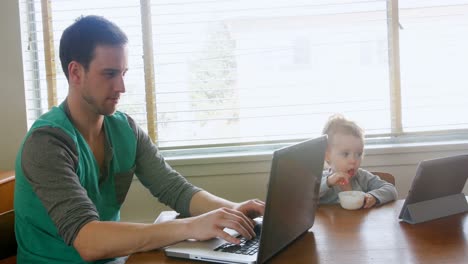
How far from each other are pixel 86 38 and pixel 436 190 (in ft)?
3.92

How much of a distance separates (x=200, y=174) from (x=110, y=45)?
102cm

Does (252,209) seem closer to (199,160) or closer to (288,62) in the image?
(199,160)

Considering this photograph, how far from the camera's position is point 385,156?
2.49 m

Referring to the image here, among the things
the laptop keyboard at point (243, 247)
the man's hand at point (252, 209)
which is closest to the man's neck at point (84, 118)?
the man's hand at point (252, 209)

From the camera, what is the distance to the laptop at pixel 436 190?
4.82ft

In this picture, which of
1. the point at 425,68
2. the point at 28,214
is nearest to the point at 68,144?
the point at 28,214

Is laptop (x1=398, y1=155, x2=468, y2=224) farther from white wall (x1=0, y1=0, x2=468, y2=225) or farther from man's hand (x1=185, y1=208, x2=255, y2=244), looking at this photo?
white wall (x1=0, y1=0, x2=468, y2=225)

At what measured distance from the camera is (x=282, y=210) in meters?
1.20

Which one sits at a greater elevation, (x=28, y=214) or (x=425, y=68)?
(x=425, y=68)

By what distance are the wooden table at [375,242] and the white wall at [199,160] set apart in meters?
0.93

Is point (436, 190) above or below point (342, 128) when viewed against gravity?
below

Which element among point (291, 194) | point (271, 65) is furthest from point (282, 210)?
point (271, 65)

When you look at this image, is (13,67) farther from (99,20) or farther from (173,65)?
(99,20)

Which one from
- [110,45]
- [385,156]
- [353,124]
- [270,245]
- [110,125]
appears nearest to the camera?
[270,245]
